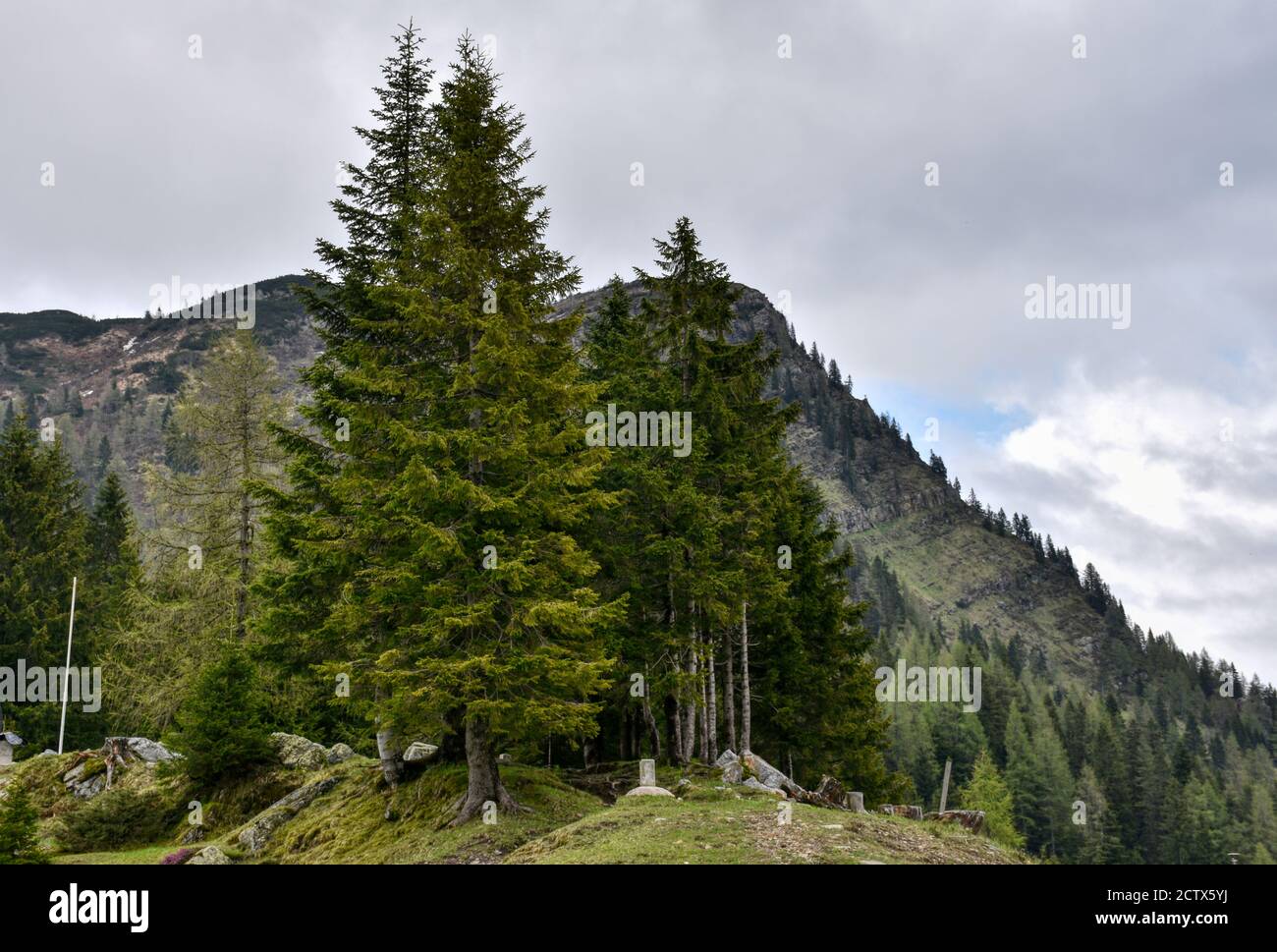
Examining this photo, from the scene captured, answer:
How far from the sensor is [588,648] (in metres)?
17.3

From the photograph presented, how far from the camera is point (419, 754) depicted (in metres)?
20.9

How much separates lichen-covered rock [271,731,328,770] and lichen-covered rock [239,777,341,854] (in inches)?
82.0

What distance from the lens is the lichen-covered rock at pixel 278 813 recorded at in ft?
66.4

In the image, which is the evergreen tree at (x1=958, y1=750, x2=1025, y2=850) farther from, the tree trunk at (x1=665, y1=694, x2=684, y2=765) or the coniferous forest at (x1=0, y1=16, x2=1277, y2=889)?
the tree trunk at (x1=665, y1=694, x2=684, y2=765)

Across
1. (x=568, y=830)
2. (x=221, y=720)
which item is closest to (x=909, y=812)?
(x=568, y=830)

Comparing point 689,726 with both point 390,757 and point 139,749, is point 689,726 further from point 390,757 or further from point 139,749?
point 139,749

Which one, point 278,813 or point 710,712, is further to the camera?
point 710,712

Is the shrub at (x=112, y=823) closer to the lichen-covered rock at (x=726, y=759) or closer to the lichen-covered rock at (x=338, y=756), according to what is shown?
the lichen-covered rock at (x=338, y=756)

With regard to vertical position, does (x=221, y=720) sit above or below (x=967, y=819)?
above

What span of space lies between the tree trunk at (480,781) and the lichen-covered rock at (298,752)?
10166 mm

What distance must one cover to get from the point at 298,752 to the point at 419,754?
7.03 m
